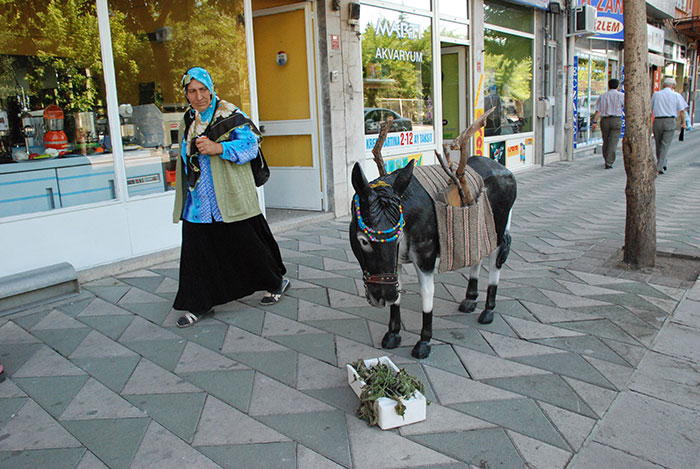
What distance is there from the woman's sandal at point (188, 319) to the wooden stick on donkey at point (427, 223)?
1.53 meters

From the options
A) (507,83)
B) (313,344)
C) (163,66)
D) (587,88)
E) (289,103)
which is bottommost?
(313,344)

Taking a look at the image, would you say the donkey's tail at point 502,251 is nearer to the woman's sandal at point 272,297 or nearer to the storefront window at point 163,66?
the woman's sandal at point 272,297

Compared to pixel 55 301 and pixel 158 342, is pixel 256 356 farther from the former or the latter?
pixel 55 301

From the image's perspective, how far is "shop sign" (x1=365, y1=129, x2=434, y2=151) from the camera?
8391mm

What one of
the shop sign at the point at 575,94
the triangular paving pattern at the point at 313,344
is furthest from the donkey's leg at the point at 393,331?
the shop sign at the point at 575,94

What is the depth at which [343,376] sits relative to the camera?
3334 mm

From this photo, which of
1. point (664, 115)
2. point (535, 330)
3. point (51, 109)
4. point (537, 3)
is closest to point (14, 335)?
point (51, 109)

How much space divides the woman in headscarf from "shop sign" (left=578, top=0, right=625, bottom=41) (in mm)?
12795

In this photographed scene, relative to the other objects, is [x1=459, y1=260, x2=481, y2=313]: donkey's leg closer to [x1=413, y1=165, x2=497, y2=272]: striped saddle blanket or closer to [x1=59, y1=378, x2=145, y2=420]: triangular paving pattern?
[x1=413, y1=165, x2=497, y2=272]: striped saddle blanket

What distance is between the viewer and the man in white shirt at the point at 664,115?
36.1 feet

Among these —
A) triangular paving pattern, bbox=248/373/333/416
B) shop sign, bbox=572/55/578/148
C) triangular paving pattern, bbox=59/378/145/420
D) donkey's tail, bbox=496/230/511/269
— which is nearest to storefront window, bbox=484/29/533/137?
shop sign, bbox=572/55/578/148

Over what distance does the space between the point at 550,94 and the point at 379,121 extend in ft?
23.1

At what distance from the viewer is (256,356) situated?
3648 millimetres

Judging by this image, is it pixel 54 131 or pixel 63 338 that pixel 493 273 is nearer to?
pixel 63 338
